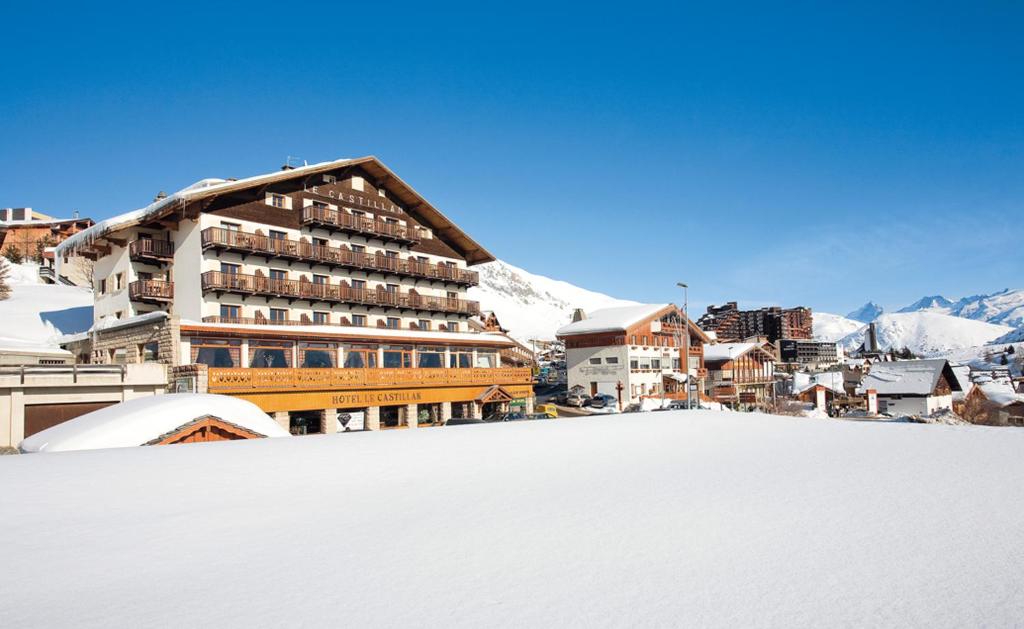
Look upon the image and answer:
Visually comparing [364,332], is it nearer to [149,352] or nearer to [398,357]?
[398,357]

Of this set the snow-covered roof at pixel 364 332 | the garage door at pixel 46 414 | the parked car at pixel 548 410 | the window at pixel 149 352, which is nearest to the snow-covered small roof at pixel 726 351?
the parked car at pixel 548 410

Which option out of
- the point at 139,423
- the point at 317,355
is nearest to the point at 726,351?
the point at 317,355

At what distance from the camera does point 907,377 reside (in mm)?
61094

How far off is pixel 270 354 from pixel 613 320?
3636 centimetres

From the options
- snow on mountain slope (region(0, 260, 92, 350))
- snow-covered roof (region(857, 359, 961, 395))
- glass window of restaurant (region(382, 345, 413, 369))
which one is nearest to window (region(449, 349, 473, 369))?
glass window of restaurant (region(382, 345, 413, 369))

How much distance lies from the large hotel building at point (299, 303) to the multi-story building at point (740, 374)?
124 ft

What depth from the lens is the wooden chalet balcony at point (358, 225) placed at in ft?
131

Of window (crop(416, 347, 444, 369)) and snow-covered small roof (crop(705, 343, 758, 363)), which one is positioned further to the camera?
snow-covered small roof (crop(705, 343, 758, 363))

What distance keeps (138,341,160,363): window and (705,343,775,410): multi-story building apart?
57.5m

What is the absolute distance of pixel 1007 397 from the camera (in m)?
69.2

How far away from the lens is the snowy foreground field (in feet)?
20.7

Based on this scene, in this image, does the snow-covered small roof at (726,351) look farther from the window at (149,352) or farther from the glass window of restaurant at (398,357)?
the window at (149,352)

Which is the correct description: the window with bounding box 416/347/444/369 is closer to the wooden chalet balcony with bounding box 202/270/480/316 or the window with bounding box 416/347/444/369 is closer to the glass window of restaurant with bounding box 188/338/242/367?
the wooden chalet balcony with bounding box 202/270/480/316

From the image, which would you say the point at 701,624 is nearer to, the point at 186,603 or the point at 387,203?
the point at 186,603
